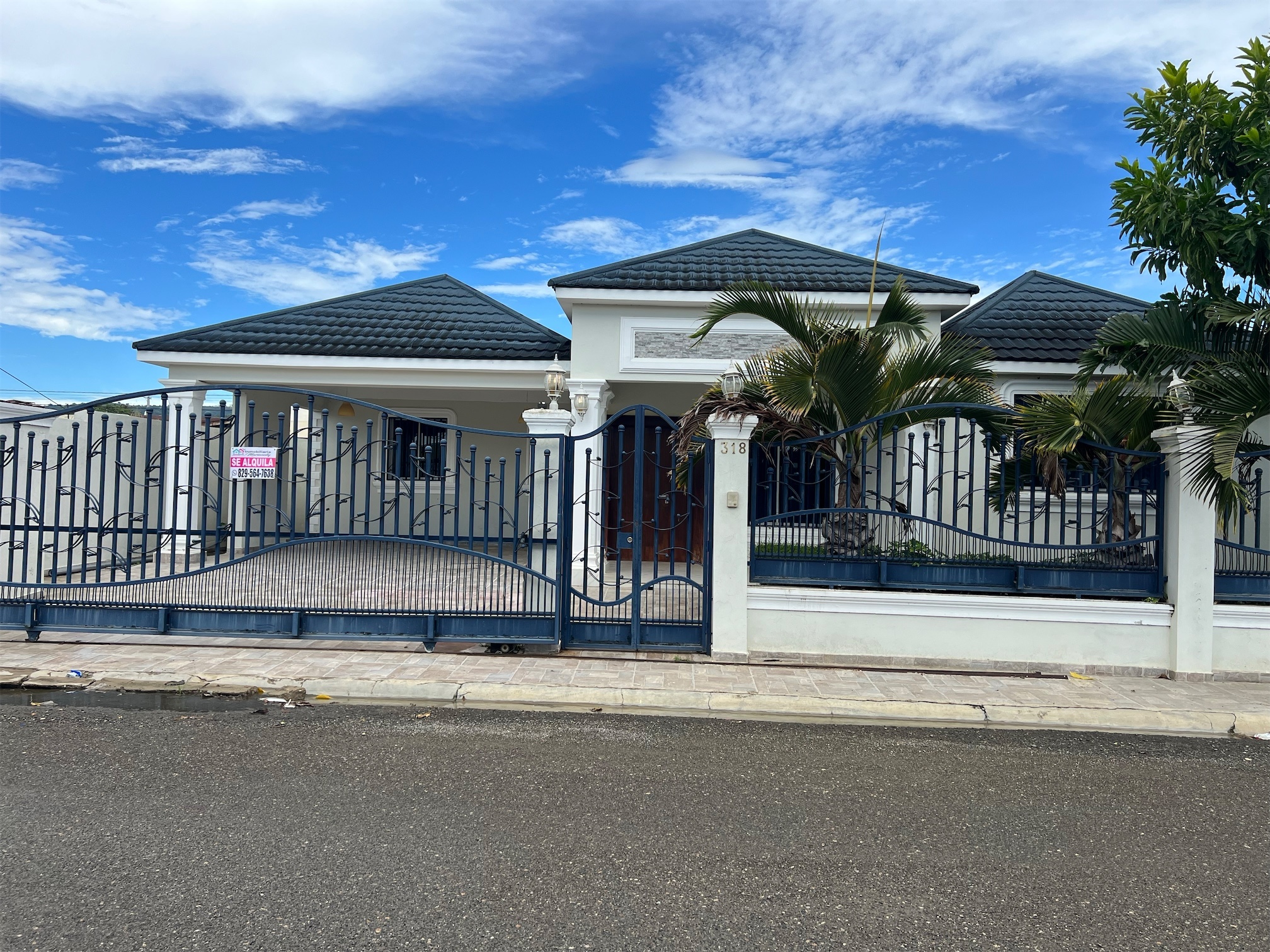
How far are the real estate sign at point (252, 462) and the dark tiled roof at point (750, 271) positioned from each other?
5.16 m

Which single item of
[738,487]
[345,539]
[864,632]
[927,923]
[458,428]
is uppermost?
[458,428]

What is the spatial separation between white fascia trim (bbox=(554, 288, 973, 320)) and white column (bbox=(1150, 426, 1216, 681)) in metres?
4.60

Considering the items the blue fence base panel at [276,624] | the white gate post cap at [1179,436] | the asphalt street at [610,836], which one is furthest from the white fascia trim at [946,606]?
the blue fence base panel at [276,624]

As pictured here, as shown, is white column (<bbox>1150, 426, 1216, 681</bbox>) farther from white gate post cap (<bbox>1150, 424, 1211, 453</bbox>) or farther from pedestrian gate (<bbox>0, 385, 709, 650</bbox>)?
pedestrian gate (<bbox>0, 385, 709, 650</bbox>)

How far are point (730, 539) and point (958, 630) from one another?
87.5 inches

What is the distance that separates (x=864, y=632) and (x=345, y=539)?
15.6 ft

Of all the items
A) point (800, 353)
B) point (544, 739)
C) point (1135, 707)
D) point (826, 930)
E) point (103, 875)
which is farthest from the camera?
point (800, 353)

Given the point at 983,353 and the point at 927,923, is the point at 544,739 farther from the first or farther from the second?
the point at 983,353

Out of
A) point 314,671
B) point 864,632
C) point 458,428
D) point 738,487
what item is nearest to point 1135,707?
point 864,632

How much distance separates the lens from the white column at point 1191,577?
7.21 metres

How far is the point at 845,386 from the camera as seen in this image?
25.8ft

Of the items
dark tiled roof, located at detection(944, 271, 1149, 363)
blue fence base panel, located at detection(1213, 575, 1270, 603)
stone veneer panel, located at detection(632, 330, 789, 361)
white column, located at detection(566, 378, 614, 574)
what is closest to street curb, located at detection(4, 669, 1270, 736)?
blue fence base panel, located at detection(1213, 575, 1270, 603)

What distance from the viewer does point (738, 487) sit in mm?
7410

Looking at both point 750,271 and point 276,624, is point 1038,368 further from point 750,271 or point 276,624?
point 276,624
